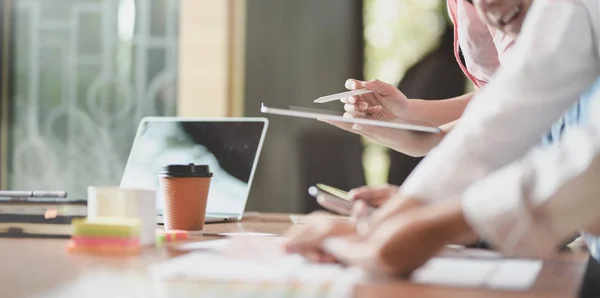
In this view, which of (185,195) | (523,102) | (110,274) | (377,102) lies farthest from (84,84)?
(523,102)

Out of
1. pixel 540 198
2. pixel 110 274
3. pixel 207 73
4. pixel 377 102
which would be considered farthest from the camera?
pixel 207 73

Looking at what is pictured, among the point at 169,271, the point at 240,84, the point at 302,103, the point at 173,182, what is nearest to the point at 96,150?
the point at 240,84

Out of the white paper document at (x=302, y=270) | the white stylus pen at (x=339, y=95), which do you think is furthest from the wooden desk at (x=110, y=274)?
the white stylus pen at (x=339, y=95)

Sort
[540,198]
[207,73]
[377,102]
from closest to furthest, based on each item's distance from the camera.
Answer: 1. [540,198]
2. [377,102]
3. [207,73]

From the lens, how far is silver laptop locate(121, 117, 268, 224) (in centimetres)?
162

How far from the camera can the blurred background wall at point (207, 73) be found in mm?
3400

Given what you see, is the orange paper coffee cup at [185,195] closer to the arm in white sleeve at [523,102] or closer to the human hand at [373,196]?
the human hand at [373,196]

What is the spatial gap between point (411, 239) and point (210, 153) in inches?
39.1

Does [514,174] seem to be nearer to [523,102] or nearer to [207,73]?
[523,102]

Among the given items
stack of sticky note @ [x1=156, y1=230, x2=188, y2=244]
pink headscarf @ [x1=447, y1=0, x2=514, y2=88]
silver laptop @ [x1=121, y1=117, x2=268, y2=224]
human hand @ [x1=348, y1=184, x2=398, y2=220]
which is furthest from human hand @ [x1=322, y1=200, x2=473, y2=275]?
silver laptop @ [x1=121, y1=117, x2=268, y2=224]

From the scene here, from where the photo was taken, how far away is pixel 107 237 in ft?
3.31

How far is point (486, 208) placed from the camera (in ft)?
2.39

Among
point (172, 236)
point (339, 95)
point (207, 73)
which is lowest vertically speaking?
point (172, 236)

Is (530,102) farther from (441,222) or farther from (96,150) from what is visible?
(96,150)
